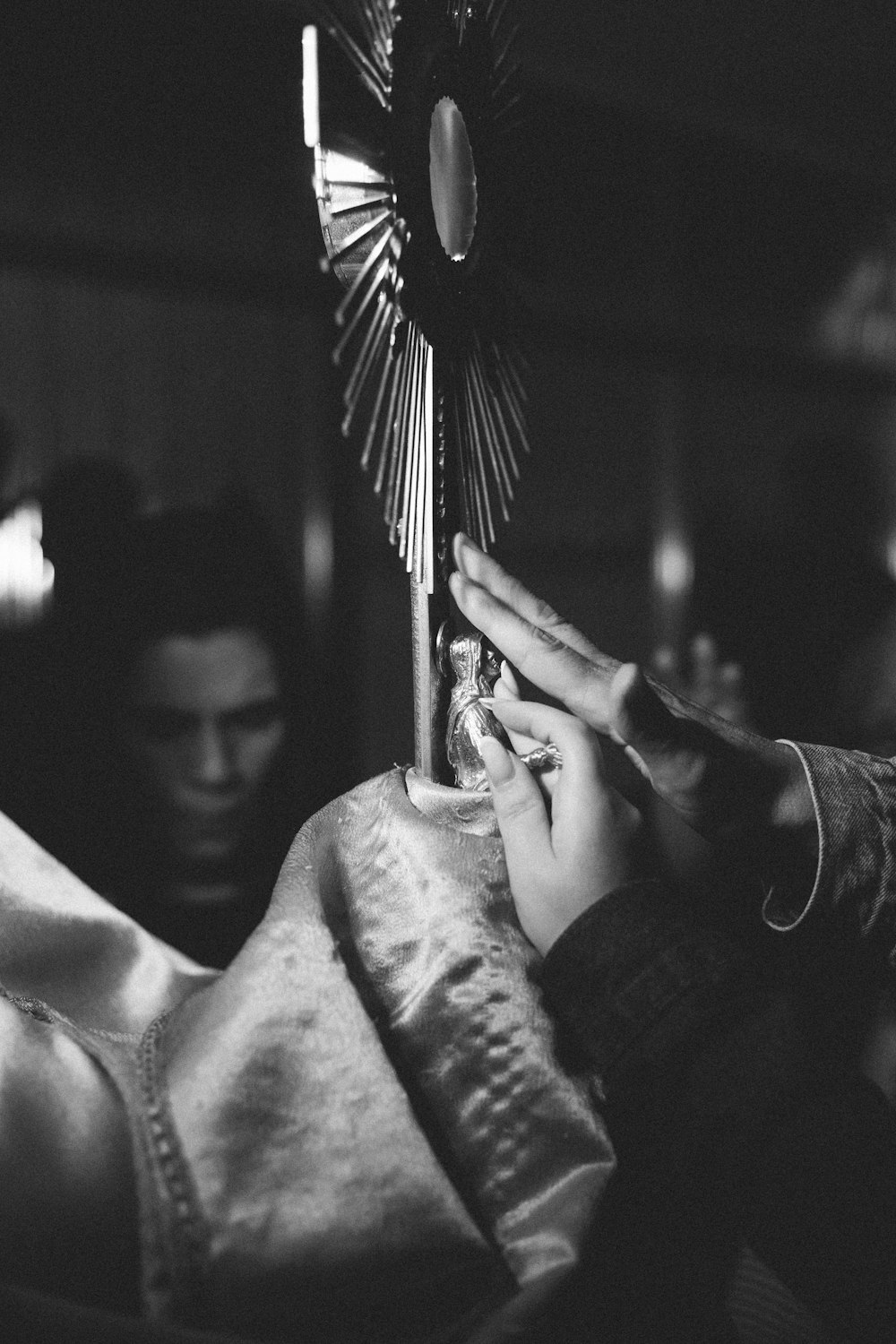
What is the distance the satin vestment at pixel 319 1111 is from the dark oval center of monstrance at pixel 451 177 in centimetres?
41

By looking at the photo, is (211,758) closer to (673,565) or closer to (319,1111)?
(319,1111)

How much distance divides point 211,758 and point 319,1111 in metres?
1.18

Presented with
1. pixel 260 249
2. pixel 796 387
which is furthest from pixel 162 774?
pixel 796 387

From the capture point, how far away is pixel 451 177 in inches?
29.5

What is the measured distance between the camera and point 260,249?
2074 millimetres

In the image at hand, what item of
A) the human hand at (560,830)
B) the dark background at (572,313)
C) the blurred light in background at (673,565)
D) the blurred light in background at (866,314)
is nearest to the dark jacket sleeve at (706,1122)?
the human hand at (560,830)

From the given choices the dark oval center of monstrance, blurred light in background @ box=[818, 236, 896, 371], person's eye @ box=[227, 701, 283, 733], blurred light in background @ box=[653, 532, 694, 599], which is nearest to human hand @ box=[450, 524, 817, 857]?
the dark oval center of monstrance

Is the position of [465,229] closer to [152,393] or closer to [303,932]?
[303,932]

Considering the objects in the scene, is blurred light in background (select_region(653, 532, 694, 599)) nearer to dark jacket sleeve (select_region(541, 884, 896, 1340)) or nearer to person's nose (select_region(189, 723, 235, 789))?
person's nose (select_region(189, 723, 235, 789))

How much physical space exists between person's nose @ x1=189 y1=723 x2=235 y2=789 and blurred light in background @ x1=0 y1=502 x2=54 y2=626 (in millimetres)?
396

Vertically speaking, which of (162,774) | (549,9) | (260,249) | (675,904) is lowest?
(162,774)

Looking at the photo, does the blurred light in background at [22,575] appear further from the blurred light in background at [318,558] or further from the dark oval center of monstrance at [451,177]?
the dark oval center of monstrance at [451,177]

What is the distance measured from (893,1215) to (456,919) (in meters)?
0.26

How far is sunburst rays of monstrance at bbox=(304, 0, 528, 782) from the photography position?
703 mm
